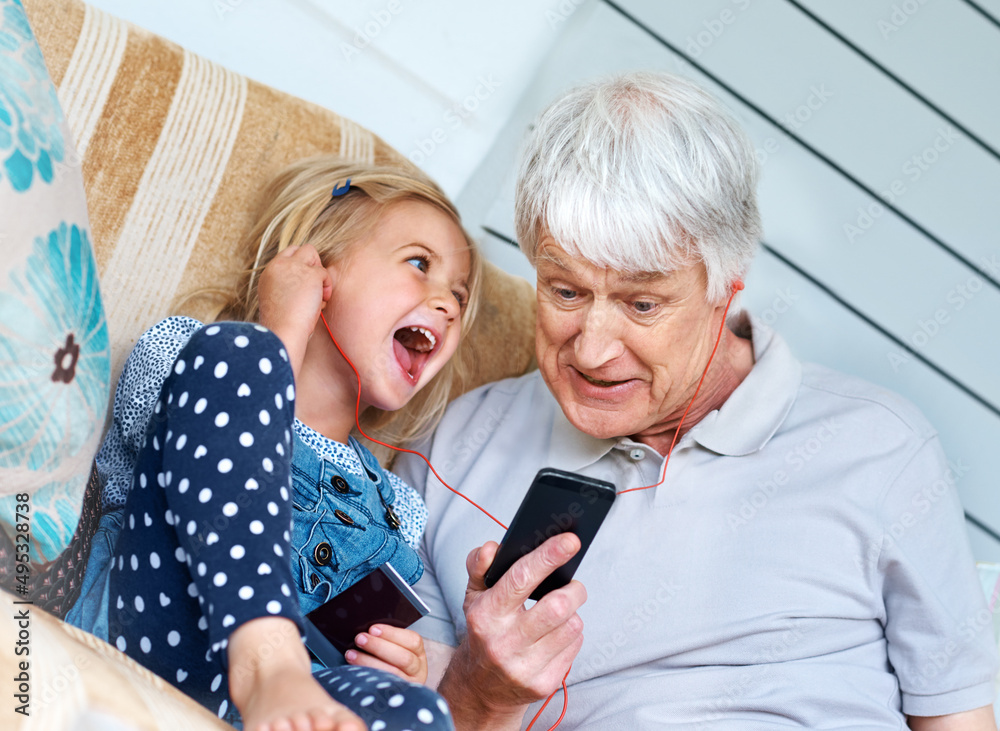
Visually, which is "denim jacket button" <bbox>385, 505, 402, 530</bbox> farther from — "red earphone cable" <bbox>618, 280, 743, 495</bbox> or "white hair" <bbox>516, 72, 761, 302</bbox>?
"white hair" <bbox>516, 72, 761, 302</bbox>

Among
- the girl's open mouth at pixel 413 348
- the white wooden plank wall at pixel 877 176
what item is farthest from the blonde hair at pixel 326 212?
the white wooden plank wall at pixel 877 176

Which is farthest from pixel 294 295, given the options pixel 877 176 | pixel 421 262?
pixel 877 176

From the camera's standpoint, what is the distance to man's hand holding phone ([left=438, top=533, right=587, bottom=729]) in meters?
1.03

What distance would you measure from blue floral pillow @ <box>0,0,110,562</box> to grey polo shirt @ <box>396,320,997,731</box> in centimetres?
68

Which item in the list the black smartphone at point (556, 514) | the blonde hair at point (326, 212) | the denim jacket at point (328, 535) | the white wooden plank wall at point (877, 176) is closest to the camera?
the black smartphone at point (556, 514)

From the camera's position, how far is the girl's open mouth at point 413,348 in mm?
1448

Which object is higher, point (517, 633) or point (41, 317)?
point (41, 317)

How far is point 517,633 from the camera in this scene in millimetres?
1067

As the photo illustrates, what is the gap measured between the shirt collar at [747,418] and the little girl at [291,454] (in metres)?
0.27

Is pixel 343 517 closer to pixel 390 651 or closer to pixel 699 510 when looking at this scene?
pixel 390 651

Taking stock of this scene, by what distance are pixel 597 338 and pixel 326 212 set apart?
585mm

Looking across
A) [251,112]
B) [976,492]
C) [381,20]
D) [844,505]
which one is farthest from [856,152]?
[251,112]

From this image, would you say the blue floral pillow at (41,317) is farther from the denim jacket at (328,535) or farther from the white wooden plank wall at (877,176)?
the white wooden plank wall at (877,176)

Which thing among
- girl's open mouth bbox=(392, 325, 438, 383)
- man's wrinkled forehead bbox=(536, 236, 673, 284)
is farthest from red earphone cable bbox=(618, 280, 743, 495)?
girl's open mouth bbox=(392, 325, 438, 383)
